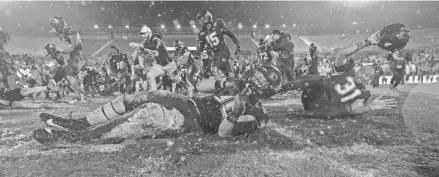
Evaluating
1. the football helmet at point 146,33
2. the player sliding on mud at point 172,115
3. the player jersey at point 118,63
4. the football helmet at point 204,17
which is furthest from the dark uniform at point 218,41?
the player jersey at point 118,63

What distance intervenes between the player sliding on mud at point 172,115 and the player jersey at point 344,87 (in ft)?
5.12

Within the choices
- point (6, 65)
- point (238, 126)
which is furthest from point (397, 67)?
point (6, 65)

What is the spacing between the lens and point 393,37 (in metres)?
2.98

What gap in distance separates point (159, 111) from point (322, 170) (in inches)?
60.4

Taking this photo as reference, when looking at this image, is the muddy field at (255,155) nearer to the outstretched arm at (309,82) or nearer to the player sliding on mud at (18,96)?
the outstretched arm at (309,82)

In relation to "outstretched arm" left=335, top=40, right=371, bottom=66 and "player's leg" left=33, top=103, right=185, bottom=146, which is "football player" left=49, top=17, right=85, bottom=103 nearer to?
"player's leg" left=33, top=103, right=185, bottom=146

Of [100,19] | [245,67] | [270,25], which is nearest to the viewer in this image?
[245,67]

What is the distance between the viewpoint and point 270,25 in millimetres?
36906

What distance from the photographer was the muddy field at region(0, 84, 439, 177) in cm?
204

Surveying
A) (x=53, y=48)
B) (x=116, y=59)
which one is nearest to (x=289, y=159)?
(x=53, y=48)

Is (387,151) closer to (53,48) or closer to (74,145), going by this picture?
(74,145)

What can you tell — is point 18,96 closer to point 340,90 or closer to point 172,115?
point 172,115

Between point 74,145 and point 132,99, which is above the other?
point 132,99

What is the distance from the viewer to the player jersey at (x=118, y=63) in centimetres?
1052
